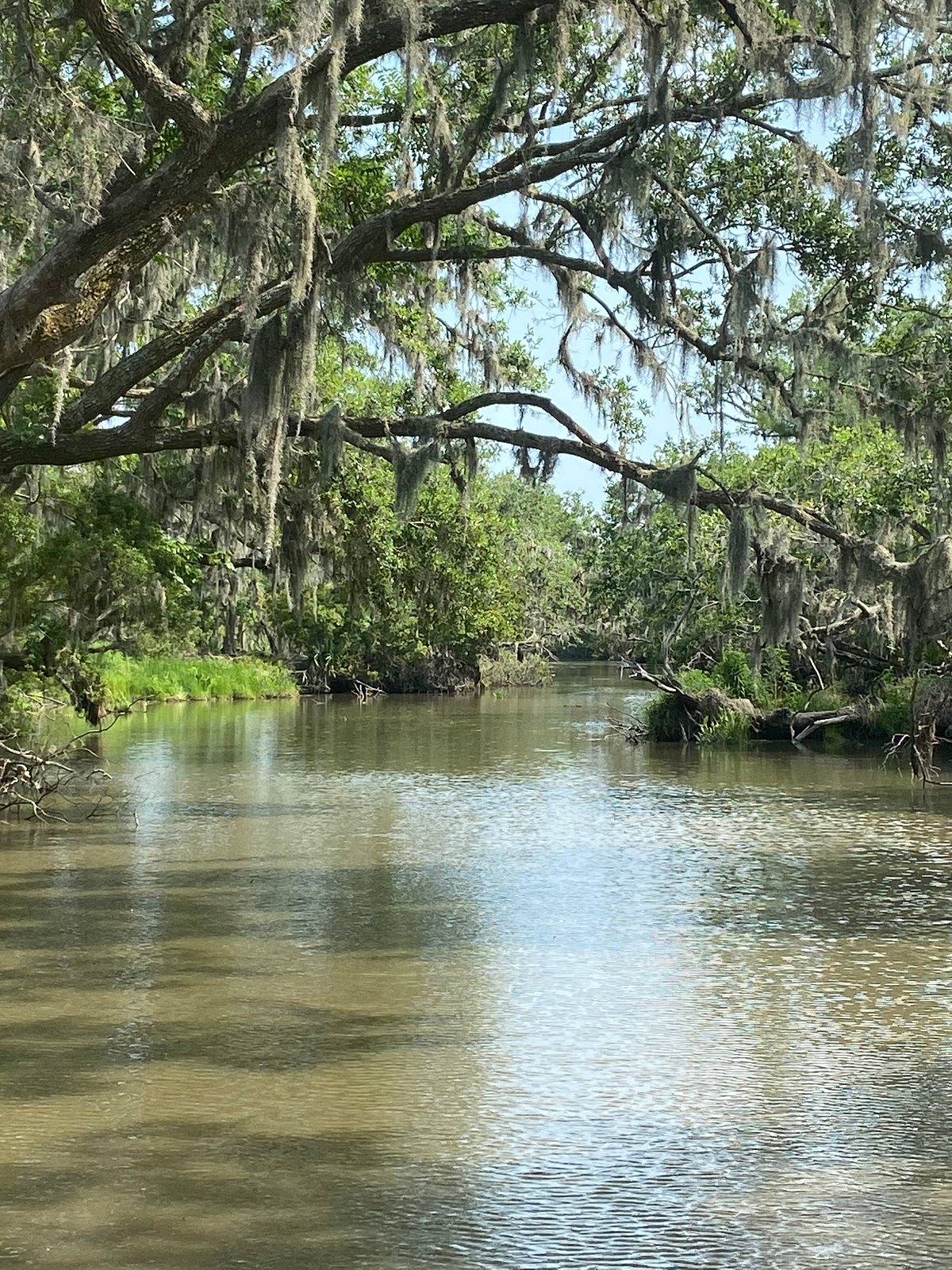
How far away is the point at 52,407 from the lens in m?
11.8

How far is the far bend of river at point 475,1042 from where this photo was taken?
182 inches

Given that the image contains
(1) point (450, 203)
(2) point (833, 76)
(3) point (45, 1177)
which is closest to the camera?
(3) point (45, 1177)

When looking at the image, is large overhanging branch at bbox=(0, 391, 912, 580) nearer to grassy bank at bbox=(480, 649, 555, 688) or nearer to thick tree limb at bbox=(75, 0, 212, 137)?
thick tree limb at bbox=(75, 0, 212, 137)

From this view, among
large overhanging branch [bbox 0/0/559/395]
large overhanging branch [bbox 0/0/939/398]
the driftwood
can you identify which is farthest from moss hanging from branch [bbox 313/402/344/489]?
the driftwood

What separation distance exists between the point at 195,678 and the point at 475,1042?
2995 cm

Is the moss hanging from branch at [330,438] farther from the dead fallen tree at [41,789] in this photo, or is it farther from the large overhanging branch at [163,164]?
the dead fallen tree at [41,789]

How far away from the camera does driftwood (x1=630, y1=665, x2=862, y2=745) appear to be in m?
22.1

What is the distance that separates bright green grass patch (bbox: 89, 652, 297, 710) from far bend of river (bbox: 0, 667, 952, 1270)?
59.6ft

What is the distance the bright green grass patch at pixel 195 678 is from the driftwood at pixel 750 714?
36.5ft

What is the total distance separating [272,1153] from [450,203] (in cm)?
703

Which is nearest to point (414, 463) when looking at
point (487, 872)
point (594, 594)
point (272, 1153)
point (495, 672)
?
point (487, 872)

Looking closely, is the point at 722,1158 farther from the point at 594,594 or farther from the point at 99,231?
the point at 594,594

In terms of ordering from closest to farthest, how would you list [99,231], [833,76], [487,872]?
[99,231] < [833,76] < [487,872]

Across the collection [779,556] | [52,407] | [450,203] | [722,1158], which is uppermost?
[450,203]
